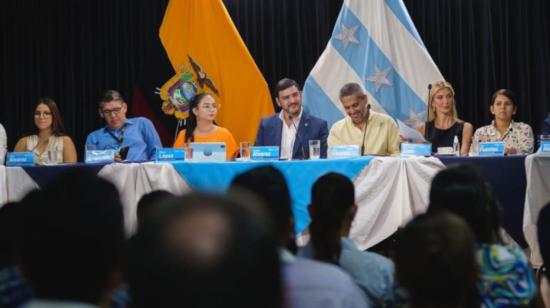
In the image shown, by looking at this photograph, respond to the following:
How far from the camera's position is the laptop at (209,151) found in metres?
4.01

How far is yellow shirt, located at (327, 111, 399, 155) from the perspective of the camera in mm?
4465

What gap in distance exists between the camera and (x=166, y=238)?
0.58 metres

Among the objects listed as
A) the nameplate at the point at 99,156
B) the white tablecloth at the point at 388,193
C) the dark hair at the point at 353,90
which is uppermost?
the dark hair at the point at 353,90

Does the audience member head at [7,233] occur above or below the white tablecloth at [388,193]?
above

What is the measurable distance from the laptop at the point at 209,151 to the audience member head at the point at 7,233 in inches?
92.4

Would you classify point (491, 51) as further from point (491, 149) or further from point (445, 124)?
point (491, 149)

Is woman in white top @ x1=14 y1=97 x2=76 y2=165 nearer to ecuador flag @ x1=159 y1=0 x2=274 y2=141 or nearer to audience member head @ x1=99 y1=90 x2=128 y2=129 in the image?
audience member head @ x1=99 y1=90 x2=128 y2=129

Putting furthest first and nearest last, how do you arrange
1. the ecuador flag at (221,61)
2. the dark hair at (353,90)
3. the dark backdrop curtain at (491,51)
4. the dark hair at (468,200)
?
the ecuador flag at (221,61) < the dark backdrop curtain at (491,51) < the dark hair at (353,90) < the dark hair at (468,200)

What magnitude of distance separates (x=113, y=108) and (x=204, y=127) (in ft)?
2.05

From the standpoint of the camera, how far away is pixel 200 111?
4801 mm

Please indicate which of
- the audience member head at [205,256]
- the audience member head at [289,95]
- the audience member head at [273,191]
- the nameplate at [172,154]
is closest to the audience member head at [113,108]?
the nameplate at [172,154]

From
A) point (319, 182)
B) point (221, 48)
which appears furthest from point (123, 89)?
point (319, 182)

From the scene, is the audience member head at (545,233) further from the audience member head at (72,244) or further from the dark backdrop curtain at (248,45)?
the dark backdrop curtain at (248,45)

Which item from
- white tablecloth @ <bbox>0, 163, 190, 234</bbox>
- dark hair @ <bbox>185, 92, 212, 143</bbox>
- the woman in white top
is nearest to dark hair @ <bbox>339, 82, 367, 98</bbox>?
dark hair @ <bbox>185, 92, 212, 143</bbox>
